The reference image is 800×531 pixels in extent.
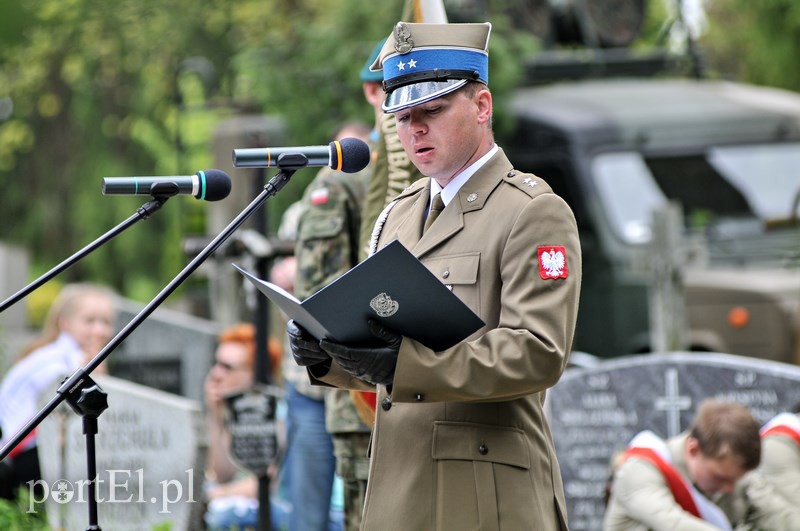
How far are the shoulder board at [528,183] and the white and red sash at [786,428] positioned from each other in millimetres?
3064

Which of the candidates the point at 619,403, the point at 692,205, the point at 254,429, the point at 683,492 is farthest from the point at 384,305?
the point at 692,205

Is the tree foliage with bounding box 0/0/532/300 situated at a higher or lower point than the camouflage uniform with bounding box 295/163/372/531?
higher

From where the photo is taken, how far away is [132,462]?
23.3 feet

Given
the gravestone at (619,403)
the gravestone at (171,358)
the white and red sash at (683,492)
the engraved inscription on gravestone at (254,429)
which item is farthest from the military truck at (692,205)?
the white and red sash at (683,492)

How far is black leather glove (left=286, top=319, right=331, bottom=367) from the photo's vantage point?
3.09 meters

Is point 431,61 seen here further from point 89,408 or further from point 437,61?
point 89,408

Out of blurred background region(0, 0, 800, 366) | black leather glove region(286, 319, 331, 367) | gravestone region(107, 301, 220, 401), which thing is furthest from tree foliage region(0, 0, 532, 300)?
black leather glove region(286, 319, 331, 367)

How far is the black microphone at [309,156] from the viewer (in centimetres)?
339

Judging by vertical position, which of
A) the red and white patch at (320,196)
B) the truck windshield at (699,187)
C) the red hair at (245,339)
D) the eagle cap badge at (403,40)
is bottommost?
the red hair at (245,339)

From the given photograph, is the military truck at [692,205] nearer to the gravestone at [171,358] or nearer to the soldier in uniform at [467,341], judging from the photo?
the gravestone at [171,358]

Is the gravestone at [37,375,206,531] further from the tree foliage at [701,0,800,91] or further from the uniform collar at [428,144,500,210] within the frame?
the tree foliage at [701,0,800,91]

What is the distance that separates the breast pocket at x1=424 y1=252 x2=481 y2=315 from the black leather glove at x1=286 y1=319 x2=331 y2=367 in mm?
335

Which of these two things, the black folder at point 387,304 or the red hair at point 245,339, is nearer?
the black folder at point 387,304

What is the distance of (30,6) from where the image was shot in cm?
1499
